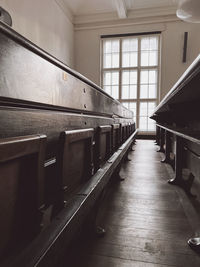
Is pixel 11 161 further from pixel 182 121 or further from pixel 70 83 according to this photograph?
pixel 182 121

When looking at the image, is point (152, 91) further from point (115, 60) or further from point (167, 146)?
point (167, 146)

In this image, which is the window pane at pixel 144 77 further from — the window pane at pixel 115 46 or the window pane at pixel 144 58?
the window pane at pixel 115 46

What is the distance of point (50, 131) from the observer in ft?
2.50

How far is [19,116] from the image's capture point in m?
0.58

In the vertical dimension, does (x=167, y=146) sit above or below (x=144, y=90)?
below

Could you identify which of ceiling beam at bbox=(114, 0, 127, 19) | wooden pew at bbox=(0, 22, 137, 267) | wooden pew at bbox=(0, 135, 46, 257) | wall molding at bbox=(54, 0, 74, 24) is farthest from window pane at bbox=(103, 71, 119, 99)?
wooden pew at bbox=(0, 135, 46, 257)

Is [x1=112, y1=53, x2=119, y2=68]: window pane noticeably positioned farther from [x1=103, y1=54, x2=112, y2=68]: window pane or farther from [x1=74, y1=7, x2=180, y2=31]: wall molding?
[x1=74, y1=7, x2=180, y2=31]: wall molding

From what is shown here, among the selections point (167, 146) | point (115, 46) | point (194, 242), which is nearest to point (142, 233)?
point (194, 242)

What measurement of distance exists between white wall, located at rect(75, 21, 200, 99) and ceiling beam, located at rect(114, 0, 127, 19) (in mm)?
474

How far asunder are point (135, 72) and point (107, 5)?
2502 millimetres

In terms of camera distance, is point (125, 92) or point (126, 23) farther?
point (125, 92)

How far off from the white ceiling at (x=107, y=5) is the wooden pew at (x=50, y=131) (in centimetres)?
702

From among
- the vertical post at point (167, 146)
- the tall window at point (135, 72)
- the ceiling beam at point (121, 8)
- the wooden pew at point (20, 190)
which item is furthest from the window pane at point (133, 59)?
the wooden pew at point (20, 190)

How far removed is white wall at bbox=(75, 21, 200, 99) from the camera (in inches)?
289
